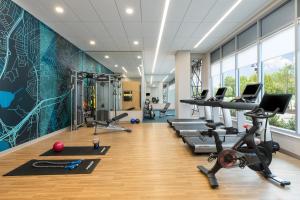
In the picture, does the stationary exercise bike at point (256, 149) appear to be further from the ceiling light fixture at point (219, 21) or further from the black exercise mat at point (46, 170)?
the ceiling light fixture at point (219, 21)

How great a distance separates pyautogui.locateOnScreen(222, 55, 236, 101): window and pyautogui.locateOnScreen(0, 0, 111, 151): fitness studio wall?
18.4 feet

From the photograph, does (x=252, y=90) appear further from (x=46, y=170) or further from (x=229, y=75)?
(x=229, y=75)

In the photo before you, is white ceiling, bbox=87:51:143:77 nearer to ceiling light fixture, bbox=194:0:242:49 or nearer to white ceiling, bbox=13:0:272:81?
white ceiling, bbox=13:0:272:81

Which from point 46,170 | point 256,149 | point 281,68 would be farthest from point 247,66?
point 46,170

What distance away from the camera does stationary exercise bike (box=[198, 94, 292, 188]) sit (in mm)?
2447

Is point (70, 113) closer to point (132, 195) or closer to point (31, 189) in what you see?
point (31, 189)

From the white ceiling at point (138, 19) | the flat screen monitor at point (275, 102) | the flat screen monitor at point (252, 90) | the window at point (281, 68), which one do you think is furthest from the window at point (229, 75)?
the flat screen monitor at point (275, 102)

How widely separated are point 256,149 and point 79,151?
324 cm

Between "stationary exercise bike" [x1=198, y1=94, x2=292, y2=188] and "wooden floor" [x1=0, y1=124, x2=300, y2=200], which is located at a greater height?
"stationary exercise bike" [x1=198, y1=94, x2=292, y2=188]

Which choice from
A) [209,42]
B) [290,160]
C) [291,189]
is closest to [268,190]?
[291,189]

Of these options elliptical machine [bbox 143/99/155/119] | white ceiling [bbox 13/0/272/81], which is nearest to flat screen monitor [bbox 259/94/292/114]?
white ceiling [bbox 13/0/272/81]

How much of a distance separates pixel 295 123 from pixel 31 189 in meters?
4.45

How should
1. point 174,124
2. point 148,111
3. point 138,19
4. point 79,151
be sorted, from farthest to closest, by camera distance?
point 148,111 → point 174,124 → point 138,19 → point 79,151

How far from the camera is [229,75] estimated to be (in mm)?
7031
